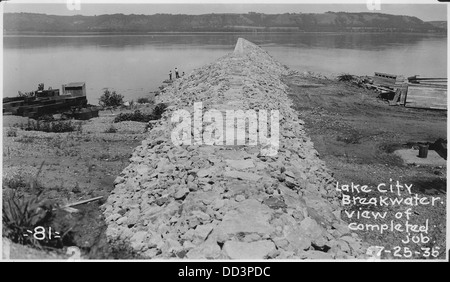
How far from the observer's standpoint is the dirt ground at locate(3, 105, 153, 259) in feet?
22.6

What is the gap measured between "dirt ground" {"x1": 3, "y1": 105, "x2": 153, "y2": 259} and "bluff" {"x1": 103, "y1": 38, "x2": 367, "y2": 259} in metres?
0.32

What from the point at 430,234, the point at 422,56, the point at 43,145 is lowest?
the point at 430,234

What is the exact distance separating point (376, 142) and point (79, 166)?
325 inches

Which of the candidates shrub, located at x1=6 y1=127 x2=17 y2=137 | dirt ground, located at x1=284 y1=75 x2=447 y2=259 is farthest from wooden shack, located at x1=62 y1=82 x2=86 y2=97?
dirt ground, located at x1=284 y1=75 x2=447 y2=259

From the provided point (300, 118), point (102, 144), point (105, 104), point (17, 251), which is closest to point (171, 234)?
point (17, 251)

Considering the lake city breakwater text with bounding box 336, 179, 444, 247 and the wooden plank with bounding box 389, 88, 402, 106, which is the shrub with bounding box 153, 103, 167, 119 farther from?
the wooden plank with bounding box 389, 88, 402, 106

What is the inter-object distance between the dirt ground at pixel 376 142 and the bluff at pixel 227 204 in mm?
657

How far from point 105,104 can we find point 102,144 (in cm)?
679

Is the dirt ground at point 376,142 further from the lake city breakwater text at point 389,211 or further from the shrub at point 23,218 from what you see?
the shrub at point 23,218

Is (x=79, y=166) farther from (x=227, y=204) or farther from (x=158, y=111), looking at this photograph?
(x=158, y=111)

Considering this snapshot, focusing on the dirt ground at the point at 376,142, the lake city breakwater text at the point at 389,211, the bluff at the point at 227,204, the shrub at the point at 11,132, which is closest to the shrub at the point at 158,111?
the bluff at the point at 227,204

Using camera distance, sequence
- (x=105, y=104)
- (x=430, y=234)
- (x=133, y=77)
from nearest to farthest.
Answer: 1. (x=430, y=234)
2. (x=105, y=104)
3. (x=133, y=77)

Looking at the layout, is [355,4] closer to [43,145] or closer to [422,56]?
[43,145]

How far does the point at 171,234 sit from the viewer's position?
21.3 feet
